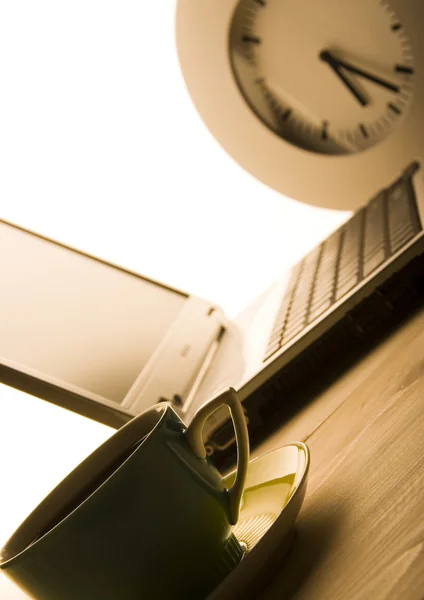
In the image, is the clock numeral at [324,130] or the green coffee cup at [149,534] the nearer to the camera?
the green coffee cup at [149,534]

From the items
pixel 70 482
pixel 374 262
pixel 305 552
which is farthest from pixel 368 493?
pixel 374 262

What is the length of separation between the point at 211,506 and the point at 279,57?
53 centimetres

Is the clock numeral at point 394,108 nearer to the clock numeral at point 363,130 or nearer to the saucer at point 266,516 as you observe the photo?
the clock numeral at point 363,130

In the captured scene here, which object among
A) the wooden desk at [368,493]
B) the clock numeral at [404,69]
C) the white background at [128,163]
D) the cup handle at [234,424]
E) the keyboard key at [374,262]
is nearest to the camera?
the wooden desk at [368,493]

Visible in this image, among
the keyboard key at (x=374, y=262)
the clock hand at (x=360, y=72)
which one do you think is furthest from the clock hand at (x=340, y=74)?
the keyboard key at (x=374, y=262)

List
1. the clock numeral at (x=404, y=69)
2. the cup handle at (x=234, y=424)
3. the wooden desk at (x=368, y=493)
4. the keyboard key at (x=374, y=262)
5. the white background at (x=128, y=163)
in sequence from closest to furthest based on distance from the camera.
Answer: the wooden desk at (x=368, y=493) → the cup handle at (x=234, y=424) → the keyboard key at (x=374, y=262) → the clock numeral at (x=404, y=69) → the white background at (x=128, y=163)

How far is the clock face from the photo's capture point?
607mm

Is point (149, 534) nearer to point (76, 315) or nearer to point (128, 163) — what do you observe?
point (76, 315)

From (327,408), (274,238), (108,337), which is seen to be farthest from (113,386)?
(274,238)

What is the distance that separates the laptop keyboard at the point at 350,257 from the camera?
1.59 feet

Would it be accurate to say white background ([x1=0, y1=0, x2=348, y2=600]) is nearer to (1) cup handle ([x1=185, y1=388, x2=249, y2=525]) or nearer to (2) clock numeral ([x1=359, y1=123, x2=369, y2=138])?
(2) clock numeral ([x1=359, y1=123, x2=369, y2=138])

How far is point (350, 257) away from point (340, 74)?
0.21 m

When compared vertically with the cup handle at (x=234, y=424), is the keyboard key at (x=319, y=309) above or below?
above

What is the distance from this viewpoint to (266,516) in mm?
321
